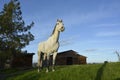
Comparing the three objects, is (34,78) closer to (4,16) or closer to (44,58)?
(44,58)

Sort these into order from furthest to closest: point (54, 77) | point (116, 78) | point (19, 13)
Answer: point (19, 13) → point (54, 77) → point (116, 78)

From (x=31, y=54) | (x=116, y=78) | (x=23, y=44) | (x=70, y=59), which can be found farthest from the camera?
(x=70, y=59)

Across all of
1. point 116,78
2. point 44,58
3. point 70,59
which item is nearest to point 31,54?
point 70,59

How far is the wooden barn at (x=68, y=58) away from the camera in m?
67.8

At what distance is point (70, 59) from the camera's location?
6938 centimetres

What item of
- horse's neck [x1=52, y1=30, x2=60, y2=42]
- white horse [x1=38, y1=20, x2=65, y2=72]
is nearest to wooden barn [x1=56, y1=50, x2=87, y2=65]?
white horse [x1=38, y1=20, x2=65, y2=72]

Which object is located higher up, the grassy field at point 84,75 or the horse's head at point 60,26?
the horse's head at point 60,26

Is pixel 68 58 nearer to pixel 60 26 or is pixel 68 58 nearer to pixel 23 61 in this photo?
pixel 23 61

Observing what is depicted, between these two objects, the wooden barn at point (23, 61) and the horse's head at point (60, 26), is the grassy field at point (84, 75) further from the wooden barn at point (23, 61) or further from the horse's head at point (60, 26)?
the wooden barn at point (23, 61)

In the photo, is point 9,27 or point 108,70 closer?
point 108,70

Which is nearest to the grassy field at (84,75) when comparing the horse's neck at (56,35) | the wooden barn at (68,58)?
the horse's neck at (56,35)

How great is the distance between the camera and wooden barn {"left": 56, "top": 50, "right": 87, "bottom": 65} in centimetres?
6775

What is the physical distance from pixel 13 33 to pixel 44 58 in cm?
3208

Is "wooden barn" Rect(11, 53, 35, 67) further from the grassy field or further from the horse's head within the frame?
the grassy field
